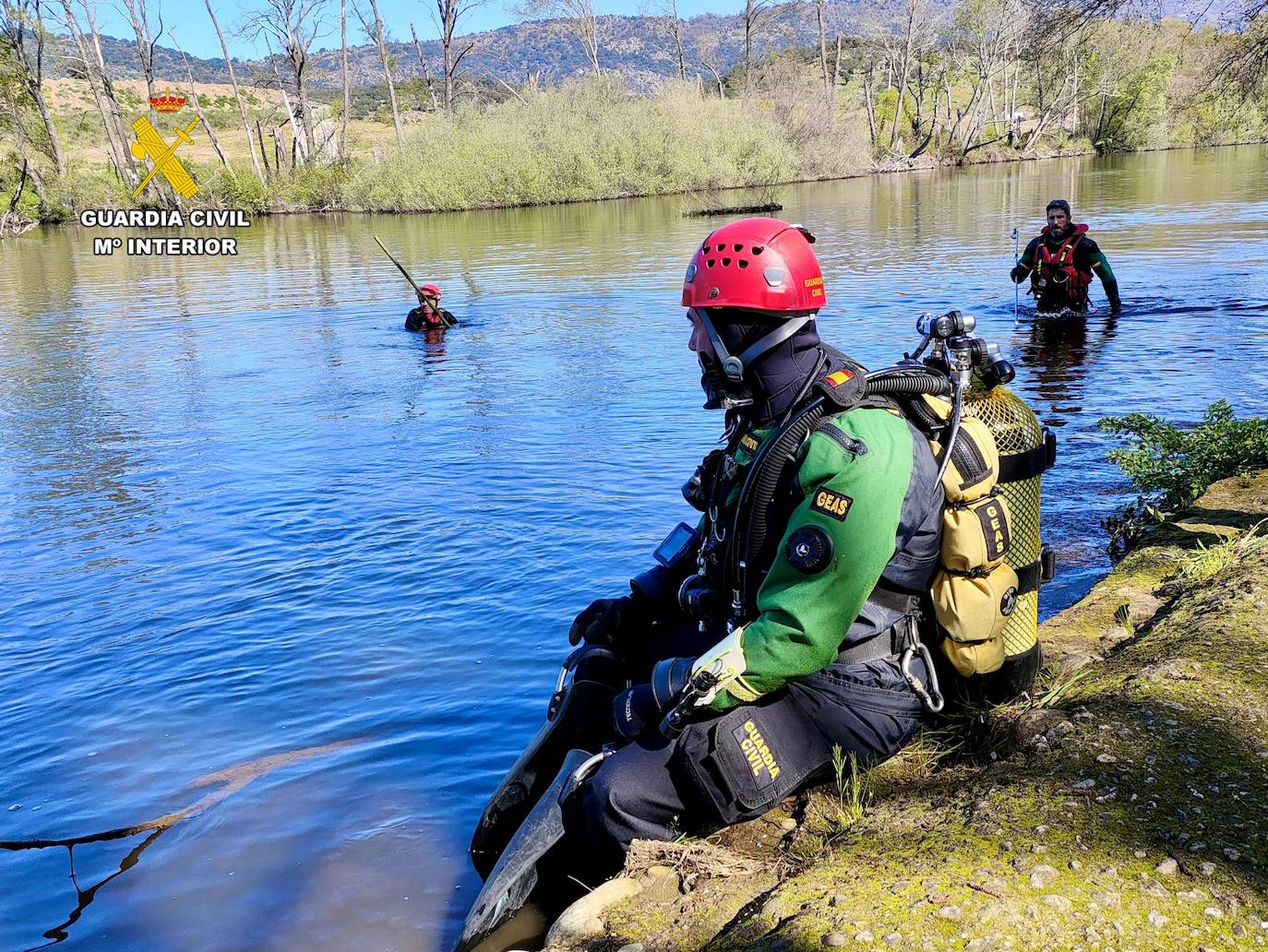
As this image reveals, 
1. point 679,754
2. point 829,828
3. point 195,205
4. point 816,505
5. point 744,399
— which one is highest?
point 195,205

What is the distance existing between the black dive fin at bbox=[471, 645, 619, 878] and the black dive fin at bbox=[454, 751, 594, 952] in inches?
11.7

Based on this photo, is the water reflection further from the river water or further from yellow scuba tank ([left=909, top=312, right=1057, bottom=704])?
yellow scuba tank ([left=909, top=312, right=1057, bottom=704])

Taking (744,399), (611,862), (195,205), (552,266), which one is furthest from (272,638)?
(195,205)

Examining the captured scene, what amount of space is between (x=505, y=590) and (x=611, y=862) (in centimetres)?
364

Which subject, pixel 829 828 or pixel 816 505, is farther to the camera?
pixel 829 828

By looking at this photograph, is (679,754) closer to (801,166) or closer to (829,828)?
(829,828)

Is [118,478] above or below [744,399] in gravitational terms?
below

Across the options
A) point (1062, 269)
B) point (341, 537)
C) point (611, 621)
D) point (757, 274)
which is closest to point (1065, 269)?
point (1062, 269)

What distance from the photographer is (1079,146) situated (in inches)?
3022

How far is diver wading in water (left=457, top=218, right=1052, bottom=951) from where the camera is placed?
9.21 ft

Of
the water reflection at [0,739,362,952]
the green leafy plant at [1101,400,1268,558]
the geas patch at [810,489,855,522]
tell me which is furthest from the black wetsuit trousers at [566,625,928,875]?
the green leafy plant at [1101,400,1268,558]

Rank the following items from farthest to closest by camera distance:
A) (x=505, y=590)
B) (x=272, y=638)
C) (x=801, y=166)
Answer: (x=801, y=166), (x=505, y=590), (x=272, y=638)

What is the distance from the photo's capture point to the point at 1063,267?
14102 mm

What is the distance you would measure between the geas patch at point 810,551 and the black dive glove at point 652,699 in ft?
1.43
